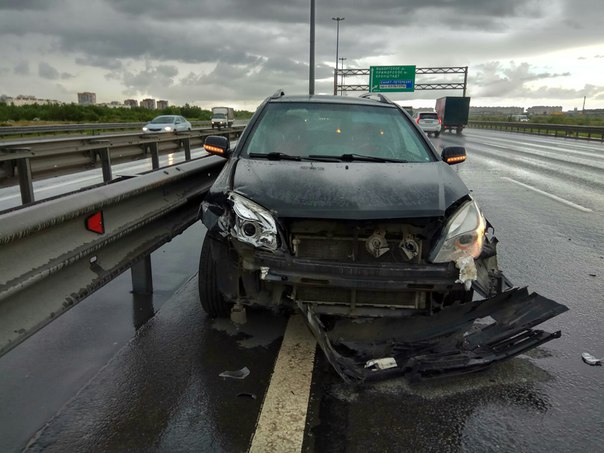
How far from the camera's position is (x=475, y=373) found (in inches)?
117

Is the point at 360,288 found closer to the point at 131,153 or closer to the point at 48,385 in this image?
the point at 48,385

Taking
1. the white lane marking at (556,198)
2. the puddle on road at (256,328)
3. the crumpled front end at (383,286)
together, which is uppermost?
the crumpled front end at (383,286)

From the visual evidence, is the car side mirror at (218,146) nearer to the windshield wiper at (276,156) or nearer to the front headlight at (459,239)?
the windshield wiper at (276,156)

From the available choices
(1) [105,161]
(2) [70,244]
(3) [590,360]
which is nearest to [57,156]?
(1) [105,161]

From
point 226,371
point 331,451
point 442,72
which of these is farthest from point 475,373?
point 442,72

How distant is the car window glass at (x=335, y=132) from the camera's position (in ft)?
14.1

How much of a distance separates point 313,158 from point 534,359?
2184 mm

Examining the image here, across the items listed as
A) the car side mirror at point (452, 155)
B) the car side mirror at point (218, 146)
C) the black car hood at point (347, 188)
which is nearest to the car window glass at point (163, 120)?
the car side mirror at point (218, 146)

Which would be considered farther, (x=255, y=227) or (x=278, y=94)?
(x=278, y=94)

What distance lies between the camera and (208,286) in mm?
3600

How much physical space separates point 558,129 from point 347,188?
37958mm

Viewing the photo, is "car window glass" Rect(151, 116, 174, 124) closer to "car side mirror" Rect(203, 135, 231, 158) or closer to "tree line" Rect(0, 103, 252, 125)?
"tree line" Rect(0, 103, 252, 125)

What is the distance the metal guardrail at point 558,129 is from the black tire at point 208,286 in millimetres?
32146

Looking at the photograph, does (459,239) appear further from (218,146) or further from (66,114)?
(66,114)
